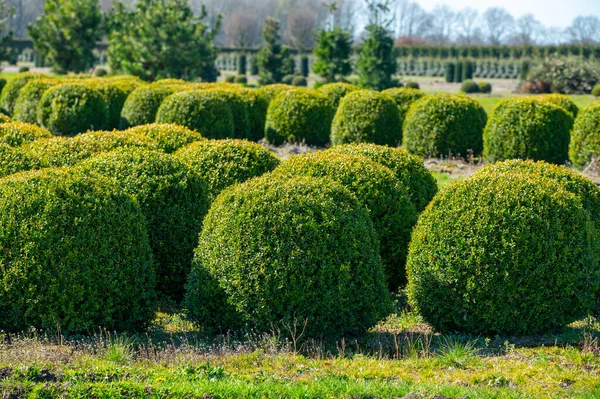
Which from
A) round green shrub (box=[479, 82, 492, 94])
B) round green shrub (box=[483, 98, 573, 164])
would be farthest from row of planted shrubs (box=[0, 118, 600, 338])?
round green shrub (box=[479, 82, 492, 94])

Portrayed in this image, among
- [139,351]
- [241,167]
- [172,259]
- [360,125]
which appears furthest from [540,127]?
[139,351]

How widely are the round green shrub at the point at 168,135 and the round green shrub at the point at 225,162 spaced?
1.26 meters

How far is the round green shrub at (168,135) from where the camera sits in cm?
1071

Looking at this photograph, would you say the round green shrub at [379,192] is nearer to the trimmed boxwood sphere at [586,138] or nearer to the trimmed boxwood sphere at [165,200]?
the trimmed boxwood sphere at [165,200]

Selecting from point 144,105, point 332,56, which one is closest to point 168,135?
point 144,105

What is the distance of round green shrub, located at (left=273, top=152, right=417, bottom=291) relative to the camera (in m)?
8.27

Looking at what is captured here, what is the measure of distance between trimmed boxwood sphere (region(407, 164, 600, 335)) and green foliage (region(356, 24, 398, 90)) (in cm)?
2716

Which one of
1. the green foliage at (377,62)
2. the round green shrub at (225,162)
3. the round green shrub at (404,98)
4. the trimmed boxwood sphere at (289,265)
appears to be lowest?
the trimmed boxwood sphere at (289,265)

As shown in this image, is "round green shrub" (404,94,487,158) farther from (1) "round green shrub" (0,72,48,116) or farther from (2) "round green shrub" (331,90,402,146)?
(1) "round green shrub" (0,72,48,116)

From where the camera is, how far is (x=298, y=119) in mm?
18906

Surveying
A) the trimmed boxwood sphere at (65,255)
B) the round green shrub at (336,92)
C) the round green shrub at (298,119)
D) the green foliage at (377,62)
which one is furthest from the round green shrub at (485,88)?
the trimmed boxwood sphere at (65,255)

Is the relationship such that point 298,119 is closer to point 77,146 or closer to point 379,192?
point 77,146

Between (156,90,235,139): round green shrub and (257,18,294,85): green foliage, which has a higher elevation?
(257,18,294,85): green foliage

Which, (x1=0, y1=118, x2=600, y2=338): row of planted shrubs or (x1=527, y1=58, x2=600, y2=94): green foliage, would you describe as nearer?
(x1=0, y1=118, x2=600, y2=338): row of planted shrubs
